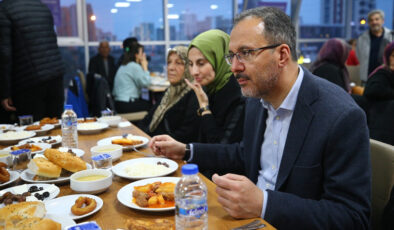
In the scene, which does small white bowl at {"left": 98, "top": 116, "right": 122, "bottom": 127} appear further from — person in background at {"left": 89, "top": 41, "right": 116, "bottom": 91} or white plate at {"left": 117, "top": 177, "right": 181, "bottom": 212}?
person in background at {"left": 89, "top": 41, "right": 116, "bottom": 91}

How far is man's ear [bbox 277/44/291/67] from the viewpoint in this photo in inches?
53.2

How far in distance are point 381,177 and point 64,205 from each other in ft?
3.94

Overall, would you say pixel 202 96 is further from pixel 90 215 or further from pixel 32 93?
pixel 32 93

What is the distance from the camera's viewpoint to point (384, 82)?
3332mm

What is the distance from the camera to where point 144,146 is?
200cm

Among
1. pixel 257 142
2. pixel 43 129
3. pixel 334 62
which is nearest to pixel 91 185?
pixel 257 142

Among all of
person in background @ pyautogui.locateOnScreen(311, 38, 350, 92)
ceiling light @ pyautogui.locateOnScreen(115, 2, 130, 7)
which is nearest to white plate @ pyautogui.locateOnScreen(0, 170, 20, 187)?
person in background @ pyautogui.locateOnScreen(311, 38, 350, 92)

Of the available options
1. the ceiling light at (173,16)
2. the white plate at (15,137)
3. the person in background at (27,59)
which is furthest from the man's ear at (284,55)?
the ceiling light at (173,16)

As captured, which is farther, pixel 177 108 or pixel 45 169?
pixel 177 108

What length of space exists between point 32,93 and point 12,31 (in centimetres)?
56

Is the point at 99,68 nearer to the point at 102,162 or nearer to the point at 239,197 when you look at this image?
the point at 102,162

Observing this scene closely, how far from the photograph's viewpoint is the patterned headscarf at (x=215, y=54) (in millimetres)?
2395

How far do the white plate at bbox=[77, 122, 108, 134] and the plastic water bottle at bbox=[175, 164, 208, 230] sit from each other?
1459mm

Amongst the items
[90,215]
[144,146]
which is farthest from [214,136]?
[90,215]
